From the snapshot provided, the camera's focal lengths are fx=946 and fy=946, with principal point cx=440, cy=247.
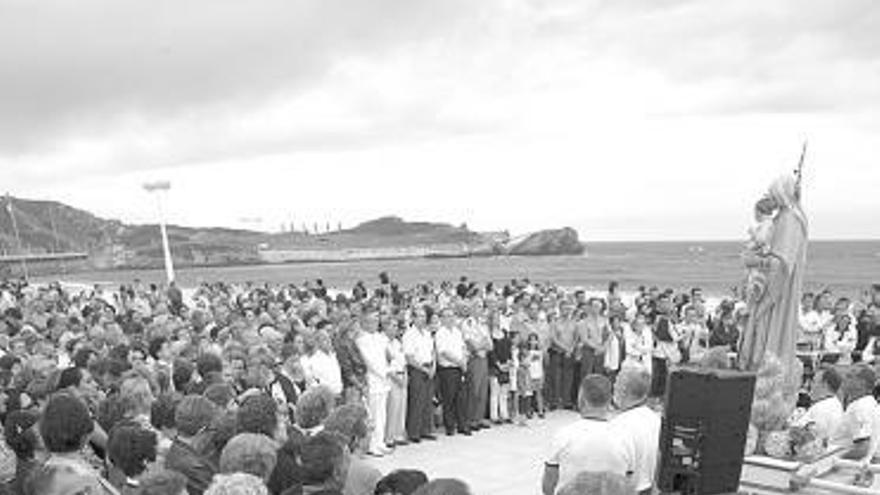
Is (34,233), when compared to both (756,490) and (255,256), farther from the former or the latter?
(756,490)

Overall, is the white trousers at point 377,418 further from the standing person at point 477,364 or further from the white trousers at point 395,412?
the standing person at point 477,364

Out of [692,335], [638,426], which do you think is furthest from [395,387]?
[638,426]

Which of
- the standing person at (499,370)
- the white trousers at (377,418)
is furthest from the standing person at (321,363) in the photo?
the standing person at (499,370)

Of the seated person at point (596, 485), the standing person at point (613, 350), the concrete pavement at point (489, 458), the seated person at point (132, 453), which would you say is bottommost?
the concrete pavement at point (489, 458)

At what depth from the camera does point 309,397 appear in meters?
5.53

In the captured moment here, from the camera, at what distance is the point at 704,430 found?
4570mm

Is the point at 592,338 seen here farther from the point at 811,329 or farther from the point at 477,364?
the point at 811,329

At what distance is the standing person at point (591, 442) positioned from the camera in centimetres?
487

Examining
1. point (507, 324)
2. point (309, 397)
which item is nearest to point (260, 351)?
point (309, 397)

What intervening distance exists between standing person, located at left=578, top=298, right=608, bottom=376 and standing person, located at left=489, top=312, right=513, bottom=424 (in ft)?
4.52

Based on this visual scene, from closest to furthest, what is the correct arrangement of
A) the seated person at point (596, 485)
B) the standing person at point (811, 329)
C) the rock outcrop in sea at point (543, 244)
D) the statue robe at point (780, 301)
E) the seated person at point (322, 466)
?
the seated person at point (596, 485) < the seated person at point (322, 466) < the statue robe at point (780, 301) < the standing person at point (811, 329) < the rock outcrop in sea at point (543, 244)

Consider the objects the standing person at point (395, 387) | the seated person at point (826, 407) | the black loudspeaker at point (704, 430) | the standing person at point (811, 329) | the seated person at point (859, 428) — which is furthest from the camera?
the standing person at point (811, 329)

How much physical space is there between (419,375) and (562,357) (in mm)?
2791

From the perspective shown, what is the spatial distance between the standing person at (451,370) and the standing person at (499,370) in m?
0.57
